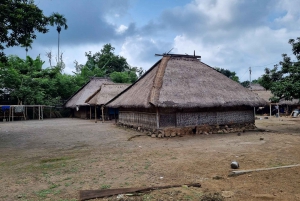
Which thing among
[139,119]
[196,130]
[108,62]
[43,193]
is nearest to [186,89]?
[196,130]

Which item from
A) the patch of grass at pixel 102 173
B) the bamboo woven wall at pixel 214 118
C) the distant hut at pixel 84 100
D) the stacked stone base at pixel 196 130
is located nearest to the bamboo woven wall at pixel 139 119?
the stacked stone base at pixel 196 130

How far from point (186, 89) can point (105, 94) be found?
42.9ft

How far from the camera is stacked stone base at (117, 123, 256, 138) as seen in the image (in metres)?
12.9

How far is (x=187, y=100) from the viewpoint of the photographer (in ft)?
43.1

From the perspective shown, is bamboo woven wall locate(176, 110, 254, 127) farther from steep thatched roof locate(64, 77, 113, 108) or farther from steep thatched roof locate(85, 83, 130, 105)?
steep thatched roof locate(64, 77, 113, 108)

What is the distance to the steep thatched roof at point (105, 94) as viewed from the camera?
79.5ft

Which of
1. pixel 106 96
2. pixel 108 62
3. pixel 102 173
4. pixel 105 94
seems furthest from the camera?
pixel 108 62

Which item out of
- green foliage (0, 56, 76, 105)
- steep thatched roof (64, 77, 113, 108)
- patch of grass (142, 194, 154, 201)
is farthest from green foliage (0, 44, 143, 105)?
patch of grass (142, 194, 154, 201)

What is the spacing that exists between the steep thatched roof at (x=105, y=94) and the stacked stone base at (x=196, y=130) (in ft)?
30.0

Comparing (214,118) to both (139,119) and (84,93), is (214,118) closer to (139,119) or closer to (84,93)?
(139,119)

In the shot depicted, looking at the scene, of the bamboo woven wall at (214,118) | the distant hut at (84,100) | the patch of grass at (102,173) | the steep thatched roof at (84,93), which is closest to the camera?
the patch of grass at (102,173)

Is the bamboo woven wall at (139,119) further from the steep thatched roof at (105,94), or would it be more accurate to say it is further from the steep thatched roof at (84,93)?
the steep thatched roof at (84,93)

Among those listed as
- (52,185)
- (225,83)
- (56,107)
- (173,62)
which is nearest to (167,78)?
(173,62)

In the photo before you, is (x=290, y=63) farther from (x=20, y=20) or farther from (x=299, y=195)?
(x=20, y=20)
